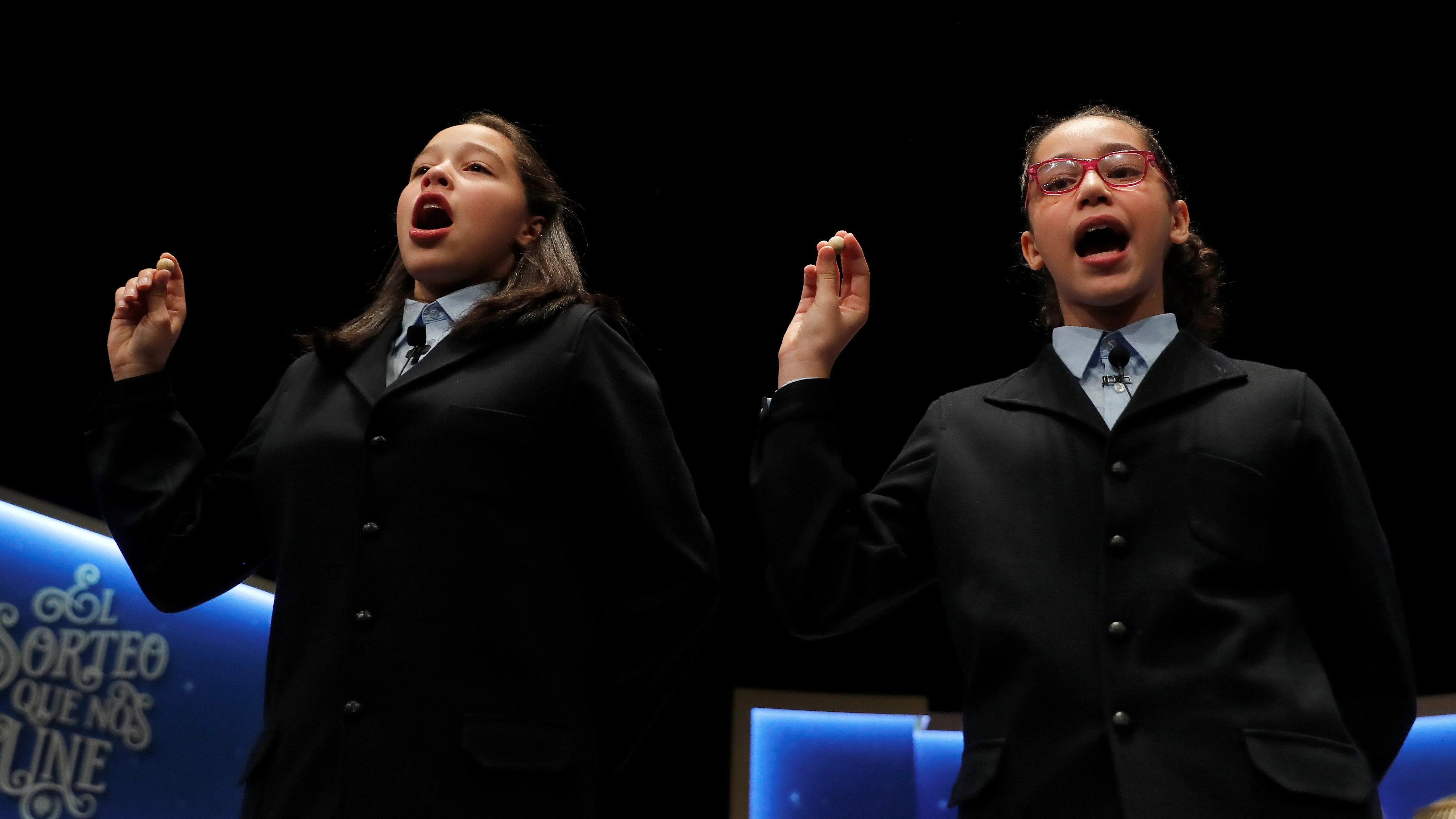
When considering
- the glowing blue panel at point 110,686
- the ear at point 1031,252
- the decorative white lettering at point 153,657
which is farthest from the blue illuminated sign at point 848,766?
the ear at point 1031,252

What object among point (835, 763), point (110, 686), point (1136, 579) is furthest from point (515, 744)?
point (835, 763)

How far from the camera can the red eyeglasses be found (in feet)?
6.33

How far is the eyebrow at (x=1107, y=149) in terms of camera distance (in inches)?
76.9

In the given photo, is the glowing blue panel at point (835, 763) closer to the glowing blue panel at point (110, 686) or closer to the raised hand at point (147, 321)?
the glowing blue panel at point (110, 686)

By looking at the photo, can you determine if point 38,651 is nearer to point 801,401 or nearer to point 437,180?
point 437,180

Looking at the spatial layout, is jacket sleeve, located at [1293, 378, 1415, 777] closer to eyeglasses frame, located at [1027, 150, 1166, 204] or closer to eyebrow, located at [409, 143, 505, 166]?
eyeglasses frame, located at [1027, 150, 1166, 204]

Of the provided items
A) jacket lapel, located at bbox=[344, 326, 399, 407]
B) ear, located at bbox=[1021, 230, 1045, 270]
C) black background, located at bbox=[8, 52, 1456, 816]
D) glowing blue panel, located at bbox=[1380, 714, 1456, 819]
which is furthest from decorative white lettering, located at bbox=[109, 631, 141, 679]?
glowing blue panel, located at bbox=[1380, 714, 1456, 819]

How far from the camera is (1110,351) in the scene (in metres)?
1.84

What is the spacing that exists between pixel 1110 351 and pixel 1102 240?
0.58 ft

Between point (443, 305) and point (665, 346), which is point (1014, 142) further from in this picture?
point (443, 305)

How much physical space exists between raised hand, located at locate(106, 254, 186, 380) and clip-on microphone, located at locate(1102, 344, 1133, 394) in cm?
128

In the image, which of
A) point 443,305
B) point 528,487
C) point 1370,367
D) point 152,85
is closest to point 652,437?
point 528,487

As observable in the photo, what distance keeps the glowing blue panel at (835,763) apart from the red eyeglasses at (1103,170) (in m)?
3.54

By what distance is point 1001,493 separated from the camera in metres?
1.74
